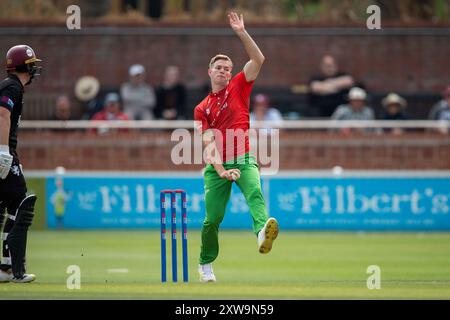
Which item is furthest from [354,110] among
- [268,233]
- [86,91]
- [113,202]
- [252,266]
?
[268,233]

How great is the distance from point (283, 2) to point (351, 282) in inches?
550

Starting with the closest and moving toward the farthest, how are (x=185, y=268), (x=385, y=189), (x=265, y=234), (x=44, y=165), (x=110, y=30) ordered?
(x=265, y=234), (x=185, y=268), (x=385, y=189), (x=44, y=165), (x=110, y=30)

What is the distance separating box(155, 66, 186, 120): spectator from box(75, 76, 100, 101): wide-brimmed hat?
5.78ft

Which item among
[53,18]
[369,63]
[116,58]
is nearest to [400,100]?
[369,63]

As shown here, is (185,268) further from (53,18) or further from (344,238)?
(53,18)

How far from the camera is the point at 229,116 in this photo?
11789 millimetres

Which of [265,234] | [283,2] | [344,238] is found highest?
[283,2]

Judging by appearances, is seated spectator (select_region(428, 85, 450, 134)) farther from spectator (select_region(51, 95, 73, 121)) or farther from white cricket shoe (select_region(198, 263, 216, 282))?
white cricket shoe (select_region(198, 263, 216, 282))

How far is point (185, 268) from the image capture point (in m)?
12.0

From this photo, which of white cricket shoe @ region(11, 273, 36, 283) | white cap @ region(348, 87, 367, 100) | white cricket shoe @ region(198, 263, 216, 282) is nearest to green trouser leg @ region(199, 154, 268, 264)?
white cricket shoe @ region(198, 263, 216, 282)

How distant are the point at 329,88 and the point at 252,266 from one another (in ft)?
26.8

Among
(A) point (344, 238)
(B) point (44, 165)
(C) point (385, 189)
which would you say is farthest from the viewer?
(B) point (44, 165)

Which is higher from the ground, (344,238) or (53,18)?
(53,18)

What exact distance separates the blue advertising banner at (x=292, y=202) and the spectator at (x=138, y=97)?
214cm
